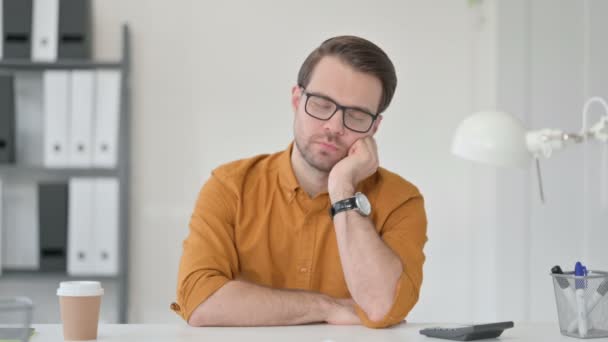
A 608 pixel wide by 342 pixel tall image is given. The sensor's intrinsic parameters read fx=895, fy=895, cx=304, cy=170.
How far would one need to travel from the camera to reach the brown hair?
2335 mm

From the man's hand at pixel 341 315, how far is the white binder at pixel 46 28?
2.05 m

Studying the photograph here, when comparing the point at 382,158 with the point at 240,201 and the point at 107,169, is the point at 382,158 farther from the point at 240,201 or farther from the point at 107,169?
the point at 240,201

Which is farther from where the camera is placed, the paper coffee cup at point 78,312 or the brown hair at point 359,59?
the brown hair at point 359,59

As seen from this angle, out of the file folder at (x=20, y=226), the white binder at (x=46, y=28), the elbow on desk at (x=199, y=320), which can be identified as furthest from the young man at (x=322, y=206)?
the file folder at (x=20, y=226)

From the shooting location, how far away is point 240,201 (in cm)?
233

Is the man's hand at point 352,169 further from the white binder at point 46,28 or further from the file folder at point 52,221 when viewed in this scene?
the white binder at point 46,28

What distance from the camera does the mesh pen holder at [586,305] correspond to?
6.11 ft

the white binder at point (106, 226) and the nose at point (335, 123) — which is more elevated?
the nose at point (335, 123)

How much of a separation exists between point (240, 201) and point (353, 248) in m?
0.34

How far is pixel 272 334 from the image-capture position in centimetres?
188

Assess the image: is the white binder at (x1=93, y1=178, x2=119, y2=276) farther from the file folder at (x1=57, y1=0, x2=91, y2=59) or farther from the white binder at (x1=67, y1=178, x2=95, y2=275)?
the file folder at (x1=57, y1=0, x2=91, y2=59)

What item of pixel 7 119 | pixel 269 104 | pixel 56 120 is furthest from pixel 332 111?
pixel 7 119

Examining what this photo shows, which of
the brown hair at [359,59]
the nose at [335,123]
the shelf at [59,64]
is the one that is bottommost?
the nose at [335,123]

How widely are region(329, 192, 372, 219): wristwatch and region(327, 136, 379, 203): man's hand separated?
0.02 metres
